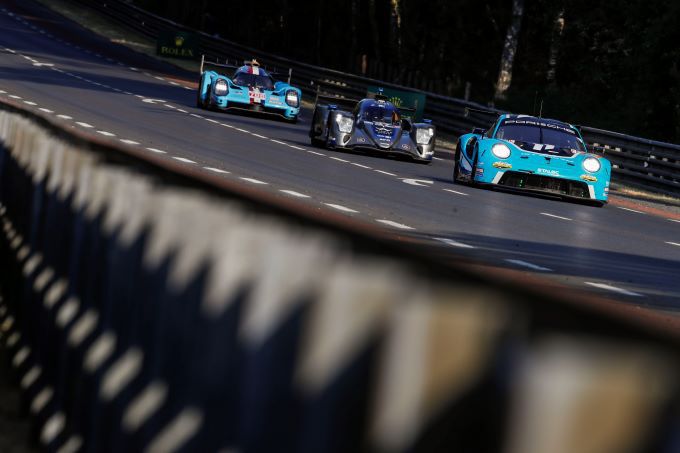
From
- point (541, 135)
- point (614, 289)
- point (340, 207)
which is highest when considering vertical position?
point (541, 135)

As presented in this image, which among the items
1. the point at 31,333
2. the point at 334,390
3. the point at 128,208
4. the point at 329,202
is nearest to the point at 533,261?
the point at 329,202

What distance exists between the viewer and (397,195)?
18.4 m

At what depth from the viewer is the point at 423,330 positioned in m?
2.30

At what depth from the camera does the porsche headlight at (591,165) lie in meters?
20.7

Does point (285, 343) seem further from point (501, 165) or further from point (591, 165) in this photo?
point (501, 165)

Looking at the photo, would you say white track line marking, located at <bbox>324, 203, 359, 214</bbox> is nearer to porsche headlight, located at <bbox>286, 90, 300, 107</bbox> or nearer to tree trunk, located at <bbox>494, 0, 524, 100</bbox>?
porsche headlight, located at <bbox>286, 90, 300, 107</bbox>

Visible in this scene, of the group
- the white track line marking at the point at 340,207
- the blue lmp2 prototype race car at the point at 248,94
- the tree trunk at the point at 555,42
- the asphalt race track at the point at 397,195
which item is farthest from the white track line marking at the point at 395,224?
the tree trunk at the point at 555,42

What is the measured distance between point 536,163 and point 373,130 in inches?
219

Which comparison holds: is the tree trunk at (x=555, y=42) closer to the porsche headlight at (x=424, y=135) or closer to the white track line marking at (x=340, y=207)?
the porsche headlight at (x=424, y=135)

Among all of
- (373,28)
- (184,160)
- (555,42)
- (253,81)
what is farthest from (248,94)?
(373,28)

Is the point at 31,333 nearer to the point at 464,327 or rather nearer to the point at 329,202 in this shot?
the point at 464,327

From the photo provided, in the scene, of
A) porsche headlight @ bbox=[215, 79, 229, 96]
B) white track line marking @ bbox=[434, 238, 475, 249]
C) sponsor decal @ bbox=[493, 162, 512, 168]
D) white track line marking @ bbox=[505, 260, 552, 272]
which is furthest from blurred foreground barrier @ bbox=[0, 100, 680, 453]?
porsche headlight @ bbox=[215, 79, 229, 96]

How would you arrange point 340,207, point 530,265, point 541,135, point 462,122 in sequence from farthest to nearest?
point 462,122 < point 541,135 < point 340,207 < point 530,265

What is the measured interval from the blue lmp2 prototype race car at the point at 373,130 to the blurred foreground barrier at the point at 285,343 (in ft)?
68.0
